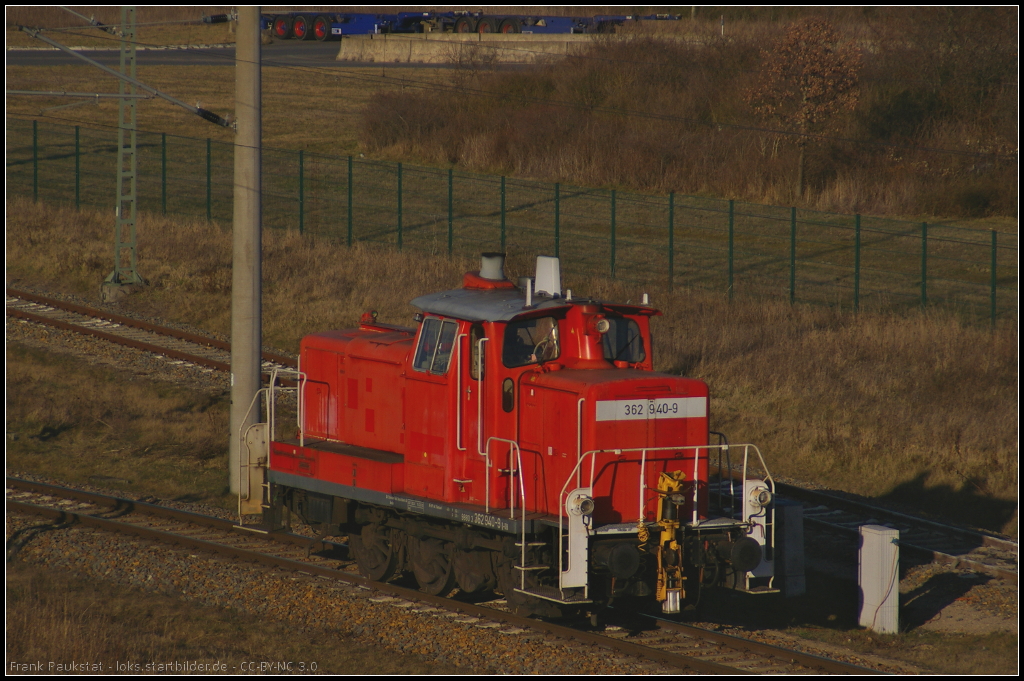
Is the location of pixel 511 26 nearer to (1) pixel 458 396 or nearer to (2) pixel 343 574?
(2) pixel 343 574

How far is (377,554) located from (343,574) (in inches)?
19.0

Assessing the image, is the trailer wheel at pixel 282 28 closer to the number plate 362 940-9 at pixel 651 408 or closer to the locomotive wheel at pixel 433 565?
the locomotive wheel at pixel 433 565

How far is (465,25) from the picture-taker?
67750 mm

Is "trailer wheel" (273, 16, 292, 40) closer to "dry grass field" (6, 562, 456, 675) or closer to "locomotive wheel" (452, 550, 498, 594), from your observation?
"dry grass field" (6, 562, 456, 675)

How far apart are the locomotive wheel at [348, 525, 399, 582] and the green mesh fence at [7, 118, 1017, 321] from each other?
53.4 feet

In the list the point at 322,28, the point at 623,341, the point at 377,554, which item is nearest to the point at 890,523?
the point at 623,341

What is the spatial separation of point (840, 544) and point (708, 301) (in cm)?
1210

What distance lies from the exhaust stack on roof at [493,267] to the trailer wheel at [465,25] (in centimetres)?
5813

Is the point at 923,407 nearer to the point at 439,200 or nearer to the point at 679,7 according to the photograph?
the point at 439,200

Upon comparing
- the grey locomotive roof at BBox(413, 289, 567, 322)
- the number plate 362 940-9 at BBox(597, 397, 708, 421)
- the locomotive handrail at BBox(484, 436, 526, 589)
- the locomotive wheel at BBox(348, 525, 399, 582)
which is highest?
the grey locomotive roof at BBox(413, 289, 567, 322)

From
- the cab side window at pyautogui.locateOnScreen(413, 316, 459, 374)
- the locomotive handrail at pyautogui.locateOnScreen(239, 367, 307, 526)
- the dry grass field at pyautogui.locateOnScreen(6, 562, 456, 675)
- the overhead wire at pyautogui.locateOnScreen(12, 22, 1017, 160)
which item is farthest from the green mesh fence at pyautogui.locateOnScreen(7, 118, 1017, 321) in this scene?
the dry grass field at pyautogui.locateOnScreen(6, 562, 456, 675)

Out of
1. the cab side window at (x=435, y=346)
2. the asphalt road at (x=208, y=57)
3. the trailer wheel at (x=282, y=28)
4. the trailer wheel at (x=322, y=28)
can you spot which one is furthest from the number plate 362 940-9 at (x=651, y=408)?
the trailer wheel at (x=282, y=28)

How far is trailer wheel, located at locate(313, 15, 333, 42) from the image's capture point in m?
71.2

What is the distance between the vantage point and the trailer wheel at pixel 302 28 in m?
72.5
